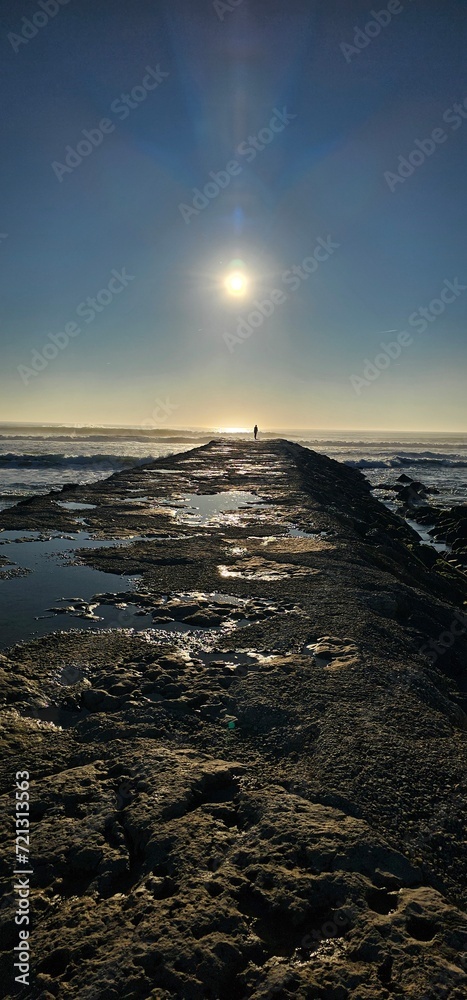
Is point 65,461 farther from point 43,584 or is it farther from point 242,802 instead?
point 242,802

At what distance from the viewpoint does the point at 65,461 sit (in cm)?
3700

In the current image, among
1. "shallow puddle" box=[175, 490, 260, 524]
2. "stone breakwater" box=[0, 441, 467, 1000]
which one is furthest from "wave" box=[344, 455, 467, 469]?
"stone breakwater" box=[0, 441, 467, 1000]

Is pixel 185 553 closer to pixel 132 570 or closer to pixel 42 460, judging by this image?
pixel 132 570

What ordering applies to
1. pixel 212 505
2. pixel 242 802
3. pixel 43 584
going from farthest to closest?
pixel 212 505 < pixel 43 584 < pixel 242 802

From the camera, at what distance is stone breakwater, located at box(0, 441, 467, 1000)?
64.3 inches

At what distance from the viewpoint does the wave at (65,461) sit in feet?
113

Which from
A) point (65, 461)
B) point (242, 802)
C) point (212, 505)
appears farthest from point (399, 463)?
point (242, 802)

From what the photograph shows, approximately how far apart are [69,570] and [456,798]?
4.61 metres

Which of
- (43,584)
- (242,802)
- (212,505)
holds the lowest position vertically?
(242,802)

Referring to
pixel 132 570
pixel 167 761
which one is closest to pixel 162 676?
pixel 167 761

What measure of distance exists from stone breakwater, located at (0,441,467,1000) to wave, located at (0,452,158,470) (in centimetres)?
3167

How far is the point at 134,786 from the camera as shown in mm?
2365

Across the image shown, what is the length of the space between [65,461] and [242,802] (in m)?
36.9

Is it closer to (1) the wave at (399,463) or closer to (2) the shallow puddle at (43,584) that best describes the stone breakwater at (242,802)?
(2) the shallow puddle at (43,584)
